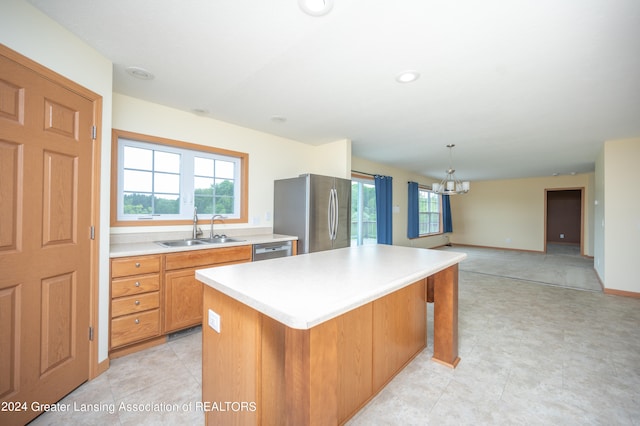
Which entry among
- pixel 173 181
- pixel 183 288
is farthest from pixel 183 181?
Answer: pixel 183 288

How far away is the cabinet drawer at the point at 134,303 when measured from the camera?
2.05 metres

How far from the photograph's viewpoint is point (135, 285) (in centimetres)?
212

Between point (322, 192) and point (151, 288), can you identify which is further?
point (322, 192)

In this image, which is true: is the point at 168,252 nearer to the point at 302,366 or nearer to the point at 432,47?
the point at 302,366

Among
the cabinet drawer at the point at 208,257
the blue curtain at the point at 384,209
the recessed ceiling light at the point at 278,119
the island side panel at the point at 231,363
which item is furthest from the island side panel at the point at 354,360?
the blue curtain at the point at 384,209

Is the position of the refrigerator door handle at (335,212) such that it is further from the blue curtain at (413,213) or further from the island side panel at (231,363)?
the blue curtain at (413,213)

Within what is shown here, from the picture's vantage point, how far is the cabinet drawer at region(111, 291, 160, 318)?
2.05 metres

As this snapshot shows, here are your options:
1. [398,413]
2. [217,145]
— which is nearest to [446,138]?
[217,145]

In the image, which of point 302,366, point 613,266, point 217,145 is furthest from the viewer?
point 613,266

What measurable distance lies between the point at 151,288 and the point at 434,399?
2.34 m

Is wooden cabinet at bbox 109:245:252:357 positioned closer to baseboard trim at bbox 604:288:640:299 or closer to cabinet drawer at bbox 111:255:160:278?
cabinet drawer at bbox 111:255:160:278

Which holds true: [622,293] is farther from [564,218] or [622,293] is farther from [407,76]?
[564,218]

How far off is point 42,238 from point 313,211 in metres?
2.40

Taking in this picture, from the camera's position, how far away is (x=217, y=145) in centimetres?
323
